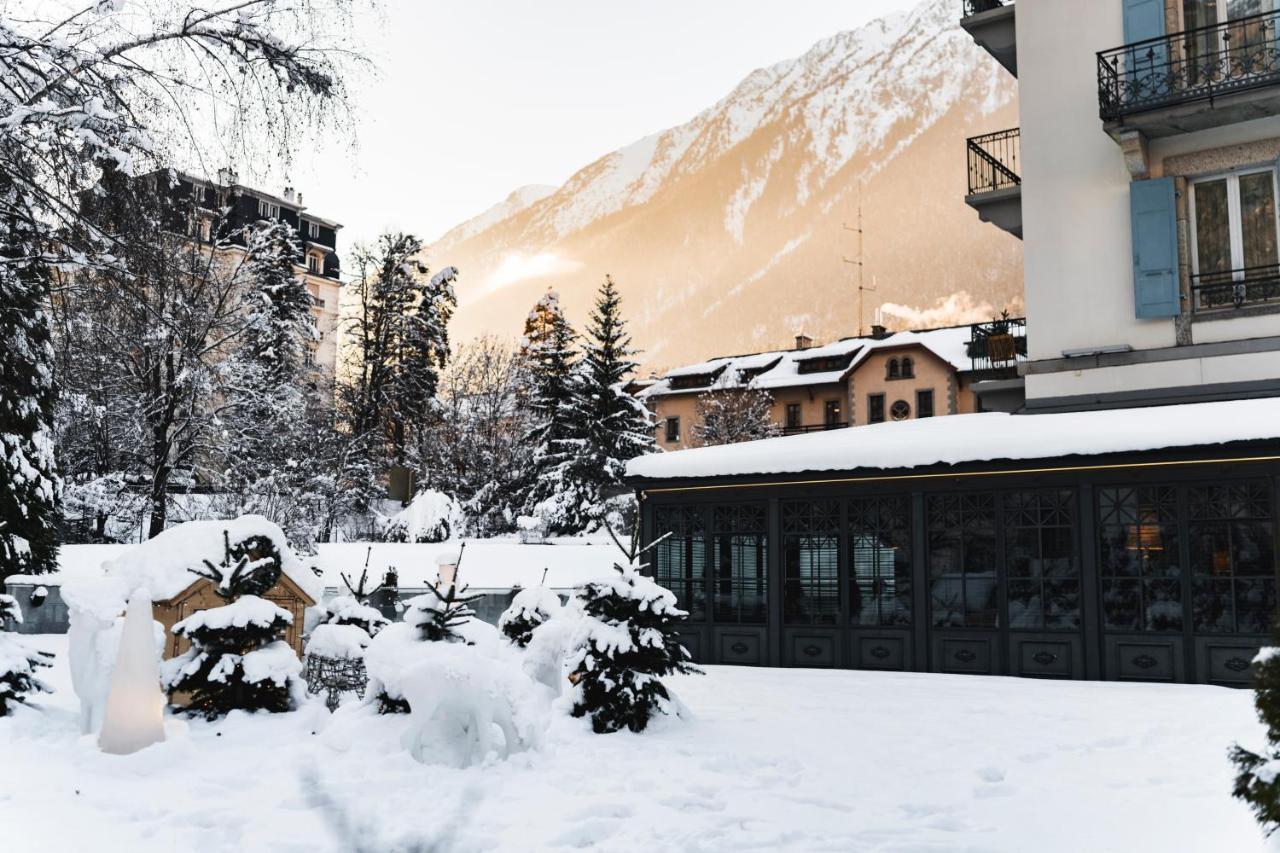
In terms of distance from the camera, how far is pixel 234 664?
866 cm

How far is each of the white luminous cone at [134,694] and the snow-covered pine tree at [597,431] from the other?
25305mm

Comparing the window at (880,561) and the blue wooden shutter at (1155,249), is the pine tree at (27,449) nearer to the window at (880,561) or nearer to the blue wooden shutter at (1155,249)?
the window at (880,561)

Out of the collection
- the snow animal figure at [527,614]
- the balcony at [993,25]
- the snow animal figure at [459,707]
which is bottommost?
the snow animal figure at [459,707]

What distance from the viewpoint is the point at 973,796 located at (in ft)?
22.7

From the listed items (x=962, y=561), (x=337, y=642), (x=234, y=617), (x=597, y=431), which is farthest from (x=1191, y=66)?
(x=597, y=431)

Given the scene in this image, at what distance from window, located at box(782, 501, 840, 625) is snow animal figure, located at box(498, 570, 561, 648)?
453cm

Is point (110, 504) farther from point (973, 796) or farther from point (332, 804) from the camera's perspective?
point (973, 796)

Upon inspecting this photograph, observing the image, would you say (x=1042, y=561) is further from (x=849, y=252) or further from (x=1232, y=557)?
(x=849, y=252)

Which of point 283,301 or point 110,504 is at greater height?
point 283,301

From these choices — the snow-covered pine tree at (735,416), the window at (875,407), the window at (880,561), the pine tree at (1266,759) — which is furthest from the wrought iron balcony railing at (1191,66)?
the window at (875,407)

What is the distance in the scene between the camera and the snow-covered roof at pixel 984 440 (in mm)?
12023

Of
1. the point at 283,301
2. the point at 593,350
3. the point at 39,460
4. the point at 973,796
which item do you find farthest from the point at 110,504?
the point at 973,796

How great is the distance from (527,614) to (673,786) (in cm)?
448

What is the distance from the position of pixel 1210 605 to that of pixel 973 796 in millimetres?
6854
